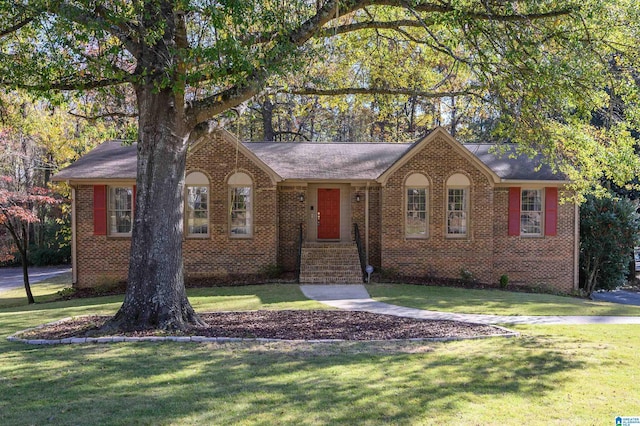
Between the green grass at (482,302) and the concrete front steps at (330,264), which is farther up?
the concrete front steps at (330,264)

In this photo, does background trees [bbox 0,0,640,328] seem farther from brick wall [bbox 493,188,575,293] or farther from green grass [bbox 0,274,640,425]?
brick wall [bbox 493,188,575,293]

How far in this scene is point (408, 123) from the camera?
34344mm

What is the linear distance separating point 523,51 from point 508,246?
35.7 ft

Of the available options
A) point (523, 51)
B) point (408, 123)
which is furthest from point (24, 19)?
point (408, 123)

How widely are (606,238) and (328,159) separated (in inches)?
448

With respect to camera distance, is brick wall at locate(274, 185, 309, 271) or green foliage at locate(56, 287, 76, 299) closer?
green foliage at locate(56, 287, 76, 299)

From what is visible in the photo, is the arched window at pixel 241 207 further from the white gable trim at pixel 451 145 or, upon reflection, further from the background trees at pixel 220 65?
the background trees at pixel 220 65

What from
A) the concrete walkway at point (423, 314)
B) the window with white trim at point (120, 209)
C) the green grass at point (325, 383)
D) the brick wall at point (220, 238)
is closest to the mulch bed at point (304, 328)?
the green grass at point (325, 383)

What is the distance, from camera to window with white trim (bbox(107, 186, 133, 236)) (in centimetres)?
1797

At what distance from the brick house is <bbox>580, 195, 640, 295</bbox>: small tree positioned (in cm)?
141

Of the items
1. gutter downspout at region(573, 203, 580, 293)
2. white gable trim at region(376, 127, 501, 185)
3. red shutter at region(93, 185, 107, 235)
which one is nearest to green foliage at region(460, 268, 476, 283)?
white gable trim at region(376, 127, 501, 185)

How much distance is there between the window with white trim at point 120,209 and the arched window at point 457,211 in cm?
1158

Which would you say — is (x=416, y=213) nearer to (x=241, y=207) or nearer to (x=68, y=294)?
(x=241, y=207)

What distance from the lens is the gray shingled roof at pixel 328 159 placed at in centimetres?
1844
